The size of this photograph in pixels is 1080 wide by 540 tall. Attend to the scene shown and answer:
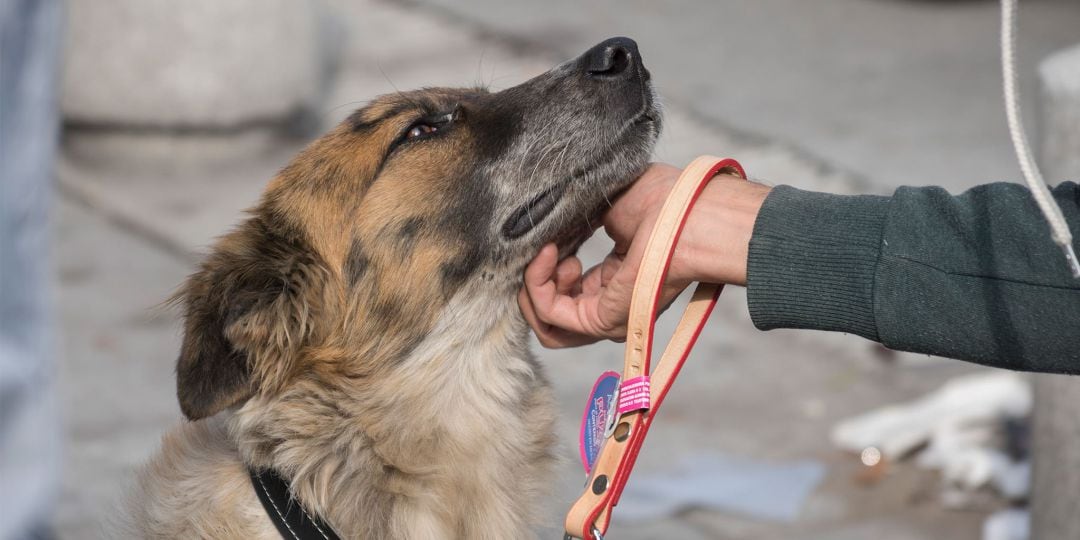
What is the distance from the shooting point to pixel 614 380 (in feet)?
9.57

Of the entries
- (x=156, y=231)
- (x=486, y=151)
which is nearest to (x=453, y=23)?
(x=156, y=231)

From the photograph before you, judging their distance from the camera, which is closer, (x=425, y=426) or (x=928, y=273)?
(x=928, y=273)

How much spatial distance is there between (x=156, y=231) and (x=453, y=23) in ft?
11.7

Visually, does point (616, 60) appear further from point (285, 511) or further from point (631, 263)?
point (285, 511)

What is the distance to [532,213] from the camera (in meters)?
3.09

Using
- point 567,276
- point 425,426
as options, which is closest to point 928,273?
point 567,276

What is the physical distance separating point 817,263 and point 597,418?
0.69 meters

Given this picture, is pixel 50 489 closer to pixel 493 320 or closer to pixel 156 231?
pixel 493 320

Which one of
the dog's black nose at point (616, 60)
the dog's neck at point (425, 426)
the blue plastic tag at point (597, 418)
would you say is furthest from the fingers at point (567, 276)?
the dog's black nose at point (616, 60)

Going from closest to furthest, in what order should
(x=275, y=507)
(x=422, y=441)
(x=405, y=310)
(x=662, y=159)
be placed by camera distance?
(x=275, y=507) → (x=422, y=441) → (x=405, y=310) → (x=662, y=159)

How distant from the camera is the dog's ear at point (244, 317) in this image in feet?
8.75

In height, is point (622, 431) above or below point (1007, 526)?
above

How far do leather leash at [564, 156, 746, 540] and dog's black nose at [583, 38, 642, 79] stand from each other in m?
0.42

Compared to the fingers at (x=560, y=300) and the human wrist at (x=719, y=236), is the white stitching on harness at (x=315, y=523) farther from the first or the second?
the human wrist at (x=719, y=236)
